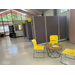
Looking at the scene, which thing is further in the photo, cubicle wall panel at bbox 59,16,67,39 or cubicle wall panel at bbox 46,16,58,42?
cubicle wall panel at bbox 59,16,67,39

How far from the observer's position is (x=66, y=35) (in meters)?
6.59

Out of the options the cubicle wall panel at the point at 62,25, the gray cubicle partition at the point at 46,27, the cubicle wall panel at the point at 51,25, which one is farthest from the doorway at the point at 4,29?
the cubicle wall panel at the point at 62,25

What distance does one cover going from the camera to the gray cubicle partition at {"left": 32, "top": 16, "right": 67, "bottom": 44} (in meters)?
4.94

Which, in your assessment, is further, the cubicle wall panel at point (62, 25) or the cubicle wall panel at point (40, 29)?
the cubicle wall panel at point (62, 25)

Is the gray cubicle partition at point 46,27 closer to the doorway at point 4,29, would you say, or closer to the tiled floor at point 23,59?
the tiled floor at point 23,59

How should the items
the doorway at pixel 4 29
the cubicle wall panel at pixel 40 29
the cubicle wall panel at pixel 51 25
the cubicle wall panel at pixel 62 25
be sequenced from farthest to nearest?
the doorway at pixel 4 29 → the cubicle wall panel at pixel 62 25 → the cubicle wall panel at pixel 51 25 → the cubicle wall panel at pixel 40 29

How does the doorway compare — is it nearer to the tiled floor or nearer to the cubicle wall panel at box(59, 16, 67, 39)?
the tiled floor

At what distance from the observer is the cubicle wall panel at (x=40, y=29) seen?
16.1ft

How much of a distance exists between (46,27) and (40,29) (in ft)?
1.96

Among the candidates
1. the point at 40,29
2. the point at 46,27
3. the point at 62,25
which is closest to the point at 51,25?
the point at 46,27

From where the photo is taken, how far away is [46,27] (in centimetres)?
526

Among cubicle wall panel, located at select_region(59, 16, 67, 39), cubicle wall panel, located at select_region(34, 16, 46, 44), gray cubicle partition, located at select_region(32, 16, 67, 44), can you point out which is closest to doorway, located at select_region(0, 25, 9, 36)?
gray cubicle partition, located at select_region(32, 16, 67, 44)
